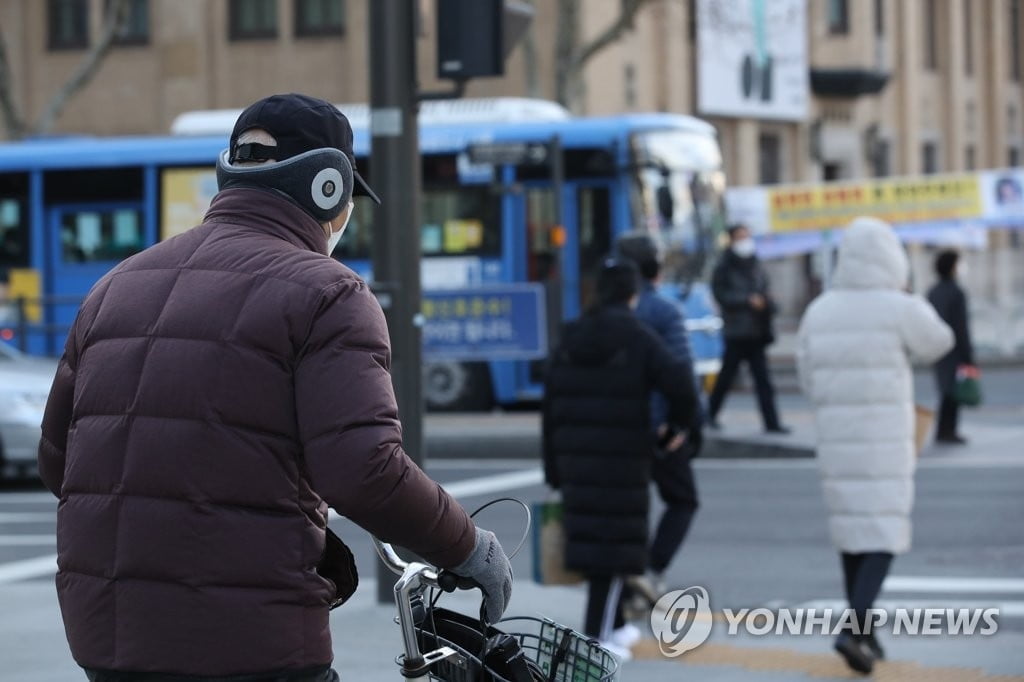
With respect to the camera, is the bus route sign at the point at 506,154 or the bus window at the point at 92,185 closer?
the bus route sign at the point at 506,154

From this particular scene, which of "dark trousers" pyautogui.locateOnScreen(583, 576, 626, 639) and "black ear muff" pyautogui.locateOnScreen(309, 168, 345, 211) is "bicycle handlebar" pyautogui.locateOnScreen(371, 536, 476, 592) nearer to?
"black ear muff" pyautogui.locateOnScreen(309, 168, 345, 211)

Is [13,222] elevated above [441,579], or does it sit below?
above

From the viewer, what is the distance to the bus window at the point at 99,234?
21.4 meters

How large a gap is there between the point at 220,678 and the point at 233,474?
0.33 metres

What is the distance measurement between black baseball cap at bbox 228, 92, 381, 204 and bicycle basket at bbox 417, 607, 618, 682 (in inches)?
33.7

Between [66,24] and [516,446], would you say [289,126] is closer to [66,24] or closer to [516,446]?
[516,446]

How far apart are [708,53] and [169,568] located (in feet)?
108

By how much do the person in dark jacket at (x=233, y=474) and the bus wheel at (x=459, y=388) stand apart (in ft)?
55.4

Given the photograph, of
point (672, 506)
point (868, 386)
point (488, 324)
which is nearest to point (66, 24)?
point (488, 324)

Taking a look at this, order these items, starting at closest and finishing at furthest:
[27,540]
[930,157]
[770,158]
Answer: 1. [27,540]
2. [770,158]
3. [930,157]

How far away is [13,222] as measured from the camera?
2188cm

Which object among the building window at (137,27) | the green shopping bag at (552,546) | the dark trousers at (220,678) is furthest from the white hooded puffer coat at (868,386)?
the building window at (137,27)

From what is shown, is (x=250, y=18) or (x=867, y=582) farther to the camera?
(x=250, y=18)

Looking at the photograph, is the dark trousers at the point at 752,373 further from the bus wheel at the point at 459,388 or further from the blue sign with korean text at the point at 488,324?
the bus wheel at the point at 459,388
